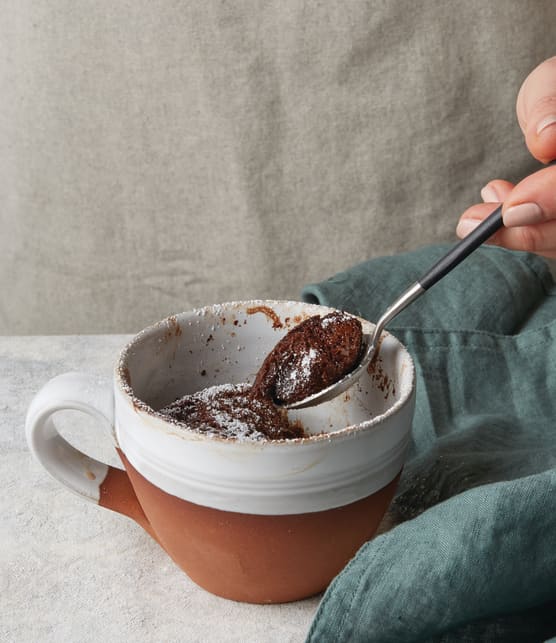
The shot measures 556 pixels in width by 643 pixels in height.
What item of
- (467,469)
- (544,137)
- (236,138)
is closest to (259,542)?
(467,469)

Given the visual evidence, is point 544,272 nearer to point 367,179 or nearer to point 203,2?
point 367,179

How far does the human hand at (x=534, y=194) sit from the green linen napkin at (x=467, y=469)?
0.11 metres

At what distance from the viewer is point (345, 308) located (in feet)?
2.27

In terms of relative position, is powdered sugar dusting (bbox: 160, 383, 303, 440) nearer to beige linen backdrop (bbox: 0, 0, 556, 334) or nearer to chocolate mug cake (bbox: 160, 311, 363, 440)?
chocolate mug cake (bbox: 160, 311, 363, 440)

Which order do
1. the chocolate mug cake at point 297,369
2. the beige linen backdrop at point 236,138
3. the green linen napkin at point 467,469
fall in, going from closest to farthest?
the green linen napkin at point 467,469 < the chocolate mug cake at point 297,369 < the beige linen backdrop at point 236,138

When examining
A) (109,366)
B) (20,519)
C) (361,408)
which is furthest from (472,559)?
(109,366)

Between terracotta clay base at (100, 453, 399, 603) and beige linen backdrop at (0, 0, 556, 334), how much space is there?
0.70 metres

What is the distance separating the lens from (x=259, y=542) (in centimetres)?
42

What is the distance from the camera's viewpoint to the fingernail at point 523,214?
0.52 meters

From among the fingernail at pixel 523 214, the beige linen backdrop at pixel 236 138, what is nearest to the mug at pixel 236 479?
the fingernail at pixel 523 214

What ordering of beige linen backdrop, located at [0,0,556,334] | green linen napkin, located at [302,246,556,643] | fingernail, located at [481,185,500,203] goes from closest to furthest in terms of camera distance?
1. green linen napkin, located at [302,246,556,643]
2. fingernail, located at [481,185,500,203]
3. beige linen backdrop, located at [0,0,556,334]

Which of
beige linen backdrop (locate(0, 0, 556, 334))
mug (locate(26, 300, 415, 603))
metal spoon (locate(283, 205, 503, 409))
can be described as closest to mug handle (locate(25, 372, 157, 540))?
mug (locate(26, 300, 415, 603))

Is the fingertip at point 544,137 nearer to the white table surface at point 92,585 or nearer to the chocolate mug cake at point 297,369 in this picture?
the chocolate mug cake at point 297,369

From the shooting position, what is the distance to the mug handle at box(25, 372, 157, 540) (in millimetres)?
465
